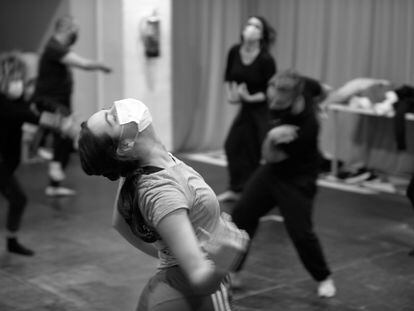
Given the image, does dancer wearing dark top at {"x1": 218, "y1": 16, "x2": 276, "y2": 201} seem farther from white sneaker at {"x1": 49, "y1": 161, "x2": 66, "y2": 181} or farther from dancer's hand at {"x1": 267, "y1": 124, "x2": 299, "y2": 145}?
dancer's hand at {"x1": 267, "y1": 124, "x2": 299, "y2": 145}

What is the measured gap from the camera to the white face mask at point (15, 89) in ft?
18.3

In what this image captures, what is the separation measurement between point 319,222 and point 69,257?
215cm

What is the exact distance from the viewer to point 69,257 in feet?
18.7

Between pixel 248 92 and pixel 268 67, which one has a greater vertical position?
pixel 268 67

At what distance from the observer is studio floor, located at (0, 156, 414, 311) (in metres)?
4.88

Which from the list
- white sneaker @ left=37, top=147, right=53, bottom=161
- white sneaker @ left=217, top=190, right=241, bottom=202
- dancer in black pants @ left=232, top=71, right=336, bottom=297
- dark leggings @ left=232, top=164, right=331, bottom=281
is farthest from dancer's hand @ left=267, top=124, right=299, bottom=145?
white sneaker @ left=37, top=147, right=53, bottom=161

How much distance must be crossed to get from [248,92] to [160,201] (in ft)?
15.1

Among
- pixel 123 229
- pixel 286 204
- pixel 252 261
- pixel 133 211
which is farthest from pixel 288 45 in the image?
pixel 133 211

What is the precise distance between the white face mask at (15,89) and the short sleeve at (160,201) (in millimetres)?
3353

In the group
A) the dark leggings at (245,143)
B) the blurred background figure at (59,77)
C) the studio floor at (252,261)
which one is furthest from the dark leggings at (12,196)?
the dark leggings at (245,143)

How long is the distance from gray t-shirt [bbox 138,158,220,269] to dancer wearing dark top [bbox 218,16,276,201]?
4.27 m

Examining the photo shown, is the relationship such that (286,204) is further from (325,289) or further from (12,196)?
(12,196)

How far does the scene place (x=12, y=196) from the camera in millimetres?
5539

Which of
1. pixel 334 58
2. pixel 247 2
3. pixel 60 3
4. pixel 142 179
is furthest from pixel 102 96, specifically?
pixel 142 179
